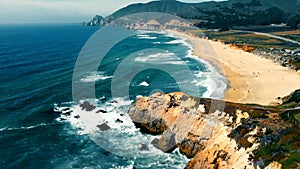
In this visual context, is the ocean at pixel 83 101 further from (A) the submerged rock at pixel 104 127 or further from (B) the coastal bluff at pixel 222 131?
(B) the coastal bluff at pixel 222 131

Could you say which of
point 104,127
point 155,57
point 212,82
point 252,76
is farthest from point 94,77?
point 252,76

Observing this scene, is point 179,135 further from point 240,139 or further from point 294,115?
point 294,115

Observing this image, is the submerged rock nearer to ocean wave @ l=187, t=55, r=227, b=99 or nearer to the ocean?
the ocean

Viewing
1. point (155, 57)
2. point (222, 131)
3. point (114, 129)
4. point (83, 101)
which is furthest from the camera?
point (155, 57)

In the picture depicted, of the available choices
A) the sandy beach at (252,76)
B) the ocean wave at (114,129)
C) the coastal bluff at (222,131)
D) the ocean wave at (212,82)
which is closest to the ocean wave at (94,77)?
the ocean wave at (114,129)

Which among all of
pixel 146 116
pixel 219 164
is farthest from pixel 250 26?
pixel 219 164

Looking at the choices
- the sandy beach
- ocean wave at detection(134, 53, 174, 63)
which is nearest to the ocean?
ocean wave at detection(134, 53, 174, 63)

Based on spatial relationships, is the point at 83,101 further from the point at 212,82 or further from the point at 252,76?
the point at 252,76
